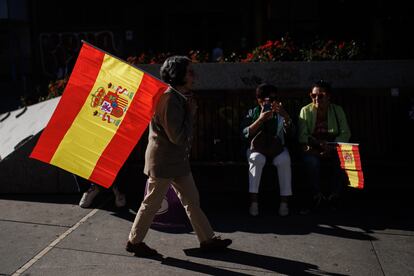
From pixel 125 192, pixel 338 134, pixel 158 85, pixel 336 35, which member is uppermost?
pixel 336 35

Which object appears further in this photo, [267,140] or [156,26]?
[156,26]

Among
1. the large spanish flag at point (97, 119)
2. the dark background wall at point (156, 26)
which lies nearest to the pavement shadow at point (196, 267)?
the large spanish flag at point (97, 119)

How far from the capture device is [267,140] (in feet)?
18.7

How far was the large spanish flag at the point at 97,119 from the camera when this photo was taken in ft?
15.3

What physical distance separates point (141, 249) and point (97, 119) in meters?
1.22

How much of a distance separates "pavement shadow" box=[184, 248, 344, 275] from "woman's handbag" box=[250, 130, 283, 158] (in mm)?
1395

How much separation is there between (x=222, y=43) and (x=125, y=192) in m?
11.6

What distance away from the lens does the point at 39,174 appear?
21.0ft

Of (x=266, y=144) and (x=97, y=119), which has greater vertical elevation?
(x=97, y=119)

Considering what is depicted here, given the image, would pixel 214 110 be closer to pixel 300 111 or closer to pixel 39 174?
pixel 300 111

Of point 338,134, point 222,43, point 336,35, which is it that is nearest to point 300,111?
point 338,134

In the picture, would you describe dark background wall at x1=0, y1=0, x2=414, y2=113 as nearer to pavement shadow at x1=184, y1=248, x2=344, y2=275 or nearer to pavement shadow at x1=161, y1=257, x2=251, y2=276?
pavement shadow at x1=184, y1=248, x2=344, y2=275

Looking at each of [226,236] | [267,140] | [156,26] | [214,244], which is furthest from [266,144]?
[156,26]

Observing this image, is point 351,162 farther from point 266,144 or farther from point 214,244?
point 214,244
